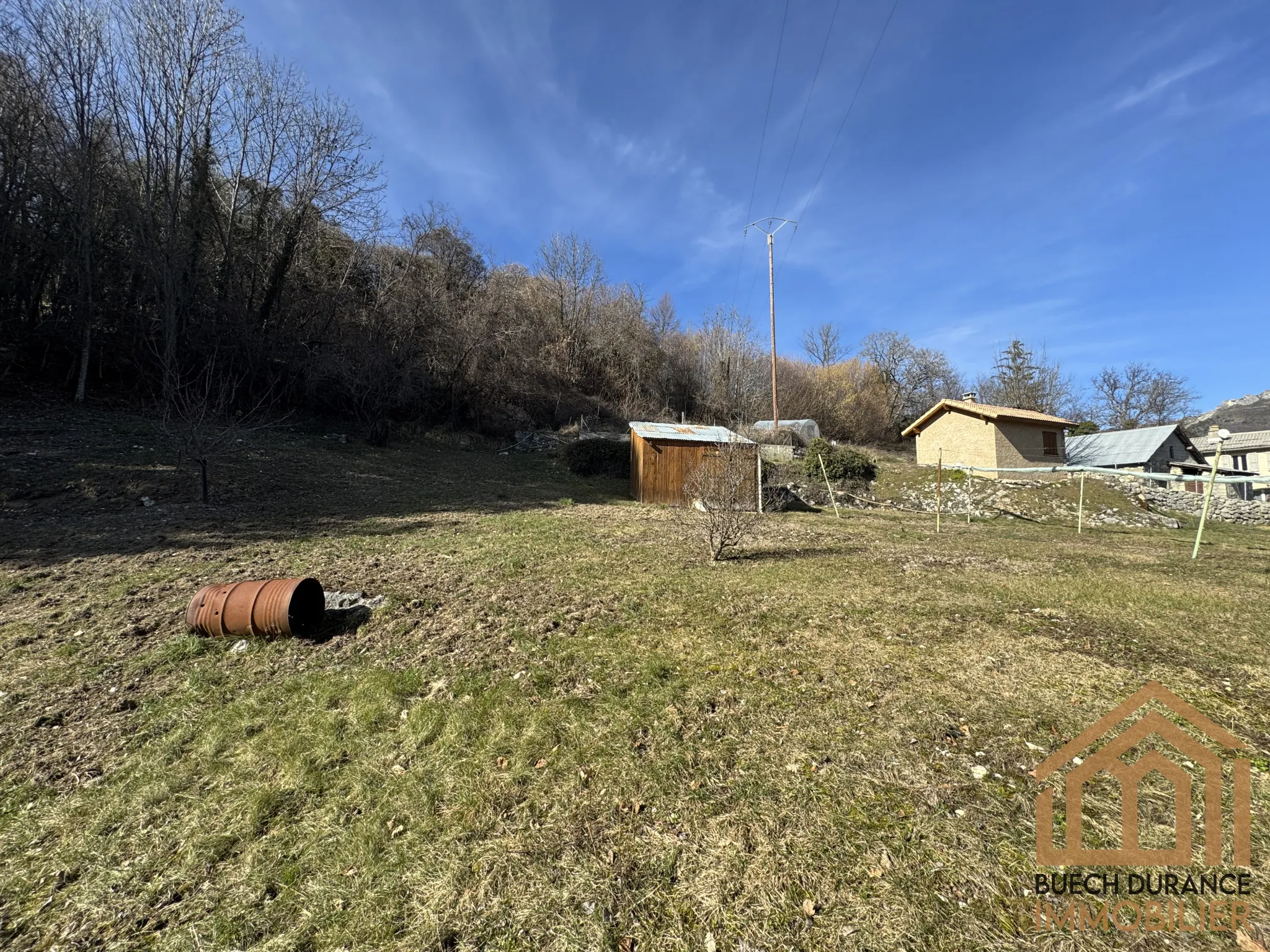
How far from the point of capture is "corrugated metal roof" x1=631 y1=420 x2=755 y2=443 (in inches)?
540

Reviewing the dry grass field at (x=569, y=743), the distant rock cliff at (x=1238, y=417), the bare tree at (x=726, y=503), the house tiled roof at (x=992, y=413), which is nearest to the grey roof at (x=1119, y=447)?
the house tiled roof at (x=992, y=413)

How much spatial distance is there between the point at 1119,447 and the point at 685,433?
82.9 feet

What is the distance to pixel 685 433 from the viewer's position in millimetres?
14273

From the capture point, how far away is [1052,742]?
114 inches

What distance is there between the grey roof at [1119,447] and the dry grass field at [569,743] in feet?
72.5

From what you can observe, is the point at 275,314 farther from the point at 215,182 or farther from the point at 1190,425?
the point at 1190,425

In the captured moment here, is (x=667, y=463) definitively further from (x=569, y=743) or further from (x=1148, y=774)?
(x=1148, y=774)

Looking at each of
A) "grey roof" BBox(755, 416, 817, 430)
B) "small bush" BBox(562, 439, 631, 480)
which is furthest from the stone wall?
"small bush" BBox(562, 439, 631, 480)

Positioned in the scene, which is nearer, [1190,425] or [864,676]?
[864,676]

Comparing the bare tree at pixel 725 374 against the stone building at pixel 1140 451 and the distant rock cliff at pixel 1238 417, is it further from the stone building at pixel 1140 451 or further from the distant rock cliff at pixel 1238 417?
the distant rock cliff at pixel 1238 417

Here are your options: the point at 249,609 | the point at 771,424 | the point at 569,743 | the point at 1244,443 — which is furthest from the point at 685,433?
the point at 1244,443

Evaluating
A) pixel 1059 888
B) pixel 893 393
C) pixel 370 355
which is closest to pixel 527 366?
pixel 370 355

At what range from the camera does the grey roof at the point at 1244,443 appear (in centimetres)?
2902

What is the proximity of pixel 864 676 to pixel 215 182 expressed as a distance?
2507cm
